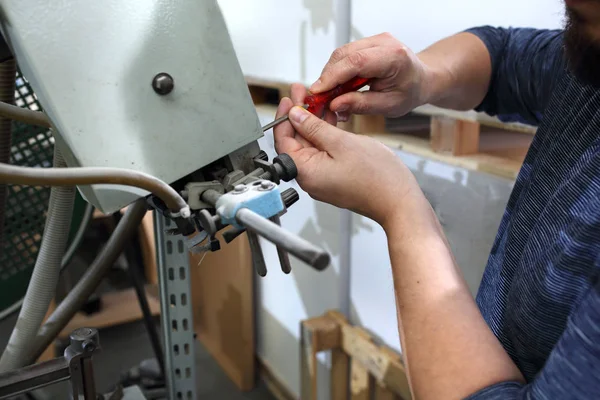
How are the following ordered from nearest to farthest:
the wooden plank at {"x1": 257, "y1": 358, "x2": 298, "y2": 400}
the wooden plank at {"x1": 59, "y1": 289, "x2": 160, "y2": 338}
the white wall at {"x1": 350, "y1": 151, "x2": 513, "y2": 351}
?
Answer: the white wall at {"x1": 350, "y1": 151, "x2": 513, "y2": 351} → the wooden plank at {"x1": 257, "y1": 358, "x2": 298, "y2": 400} → the wooden plank at {"x1": 59, "y1": 289, "x2": 160, "y2": 338}

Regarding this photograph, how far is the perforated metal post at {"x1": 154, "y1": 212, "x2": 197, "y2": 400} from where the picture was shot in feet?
2.68

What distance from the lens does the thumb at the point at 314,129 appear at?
65cm

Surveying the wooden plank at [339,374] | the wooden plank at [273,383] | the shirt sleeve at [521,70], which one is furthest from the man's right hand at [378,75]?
the wooden plank at [273,383]

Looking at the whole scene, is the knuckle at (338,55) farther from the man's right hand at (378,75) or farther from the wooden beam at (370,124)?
the wooden beam at (370,124)

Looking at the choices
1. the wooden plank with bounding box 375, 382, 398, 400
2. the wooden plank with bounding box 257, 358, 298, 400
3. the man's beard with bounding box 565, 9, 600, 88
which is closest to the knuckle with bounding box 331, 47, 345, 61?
the man's beard with bounding box 565, 9, 600, 88

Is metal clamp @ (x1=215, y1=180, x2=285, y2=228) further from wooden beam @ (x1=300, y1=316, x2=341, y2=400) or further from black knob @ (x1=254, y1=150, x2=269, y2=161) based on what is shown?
wooden beam @ (x1=300, y1=316, x2=341, y2=400)

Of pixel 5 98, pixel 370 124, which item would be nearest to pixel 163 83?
pixel 5 98

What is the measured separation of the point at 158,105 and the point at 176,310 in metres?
0.43

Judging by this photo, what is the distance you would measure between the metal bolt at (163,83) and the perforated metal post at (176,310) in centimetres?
29

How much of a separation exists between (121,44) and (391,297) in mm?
913

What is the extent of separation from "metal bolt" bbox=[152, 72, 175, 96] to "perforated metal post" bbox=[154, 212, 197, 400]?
29 cm

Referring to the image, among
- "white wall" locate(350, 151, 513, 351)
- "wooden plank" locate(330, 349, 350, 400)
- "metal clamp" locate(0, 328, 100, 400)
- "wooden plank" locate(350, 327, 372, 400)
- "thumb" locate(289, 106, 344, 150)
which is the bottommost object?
"wooden plank" locate(330, 349, 350, 400)

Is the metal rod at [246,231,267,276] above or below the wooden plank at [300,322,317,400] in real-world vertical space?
above

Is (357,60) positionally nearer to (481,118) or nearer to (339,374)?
(481,118)
